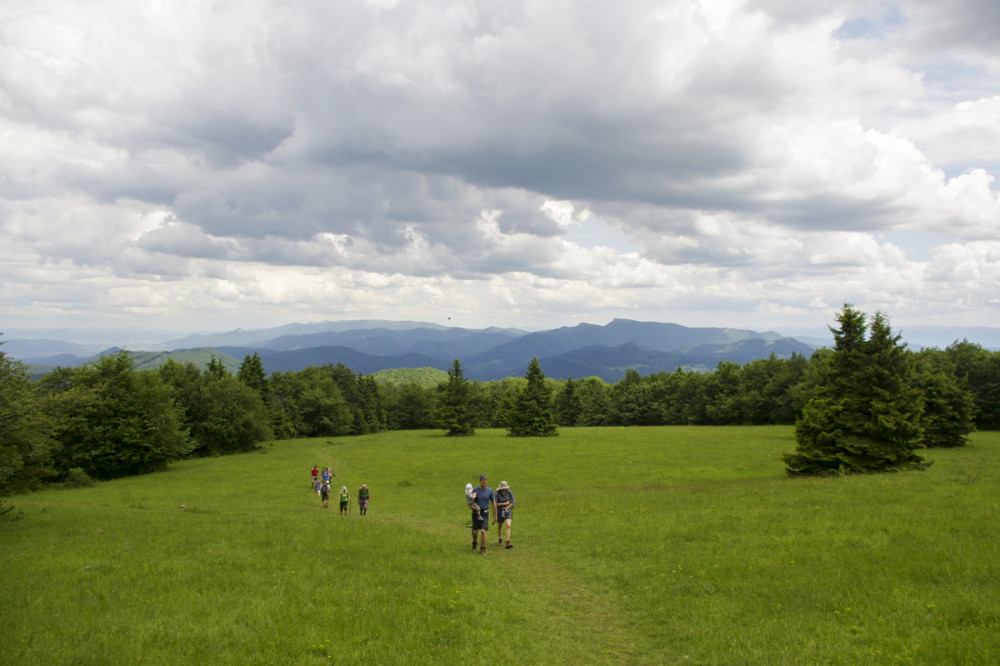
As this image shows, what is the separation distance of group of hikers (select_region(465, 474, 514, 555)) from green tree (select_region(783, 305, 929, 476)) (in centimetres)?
2310

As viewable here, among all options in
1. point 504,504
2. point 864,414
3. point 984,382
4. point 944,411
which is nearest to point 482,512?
point 504,504

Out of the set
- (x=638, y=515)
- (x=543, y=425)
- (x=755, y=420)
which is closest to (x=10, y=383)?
(x=638, y=515)

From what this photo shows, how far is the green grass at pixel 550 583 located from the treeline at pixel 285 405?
6871 mm

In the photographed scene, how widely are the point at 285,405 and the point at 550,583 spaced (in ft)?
328

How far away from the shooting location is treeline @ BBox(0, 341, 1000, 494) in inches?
1107

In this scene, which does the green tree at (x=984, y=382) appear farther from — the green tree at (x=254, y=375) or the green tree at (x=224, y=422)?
the green tree at (x=254, y=375)

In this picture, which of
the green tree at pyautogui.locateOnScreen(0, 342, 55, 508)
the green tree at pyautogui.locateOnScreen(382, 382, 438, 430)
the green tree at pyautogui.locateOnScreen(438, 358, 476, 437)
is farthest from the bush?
the green tree at pyautogui.locateOnScreen(382, 382, 438, 430)

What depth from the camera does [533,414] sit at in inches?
3214

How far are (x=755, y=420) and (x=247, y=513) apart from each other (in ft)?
298

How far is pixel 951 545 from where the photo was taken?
12.7 metres

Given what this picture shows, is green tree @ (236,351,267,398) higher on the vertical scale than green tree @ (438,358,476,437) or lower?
higher

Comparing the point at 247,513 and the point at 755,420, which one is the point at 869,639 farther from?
the point at 755,420

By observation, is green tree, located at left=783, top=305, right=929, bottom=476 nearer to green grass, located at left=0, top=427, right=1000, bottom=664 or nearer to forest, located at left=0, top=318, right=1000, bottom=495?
forest, located at left=0, top=318, right=1000, bottom=495

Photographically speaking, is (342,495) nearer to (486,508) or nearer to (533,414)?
(486,508)
